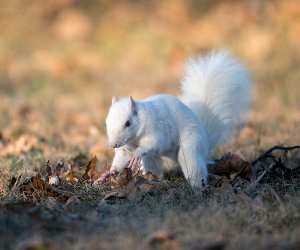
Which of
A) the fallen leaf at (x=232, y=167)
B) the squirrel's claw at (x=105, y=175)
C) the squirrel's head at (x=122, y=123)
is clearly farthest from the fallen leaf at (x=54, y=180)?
the fallen leaf at (x=232, y=167)

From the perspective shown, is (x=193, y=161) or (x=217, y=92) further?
(x=217, y=92)

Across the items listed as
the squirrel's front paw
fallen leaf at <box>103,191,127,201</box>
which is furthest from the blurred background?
fallen leaf at <box>103,191,127,201</box>

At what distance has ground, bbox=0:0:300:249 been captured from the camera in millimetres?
3438

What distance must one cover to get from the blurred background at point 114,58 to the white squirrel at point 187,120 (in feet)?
1.94

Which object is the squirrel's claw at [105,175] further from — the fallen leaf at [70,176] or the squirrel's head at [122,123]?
the squirrel's head at [122,123]

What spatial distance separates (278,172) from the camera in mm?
4898

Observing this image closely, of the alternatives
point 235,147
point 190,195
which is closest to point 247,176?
point 190,195

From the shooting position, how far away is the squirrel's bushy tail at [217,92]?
5.50m

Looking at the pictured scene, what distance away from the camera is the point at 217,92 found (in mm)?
5488

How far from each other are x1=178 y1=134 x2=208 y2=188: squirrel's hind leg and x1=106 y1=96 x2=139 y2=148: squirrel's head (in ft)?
1.30

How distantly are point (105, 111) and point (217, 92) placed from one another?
3.51 metres

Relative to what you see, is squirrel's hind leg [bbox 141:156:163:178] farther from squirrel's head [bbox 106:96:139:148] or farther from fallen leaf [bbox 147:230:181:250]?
fallen leaf [bbox 147:230:181:250]

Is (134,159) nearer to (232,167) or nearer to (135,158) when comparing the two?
(135,158)

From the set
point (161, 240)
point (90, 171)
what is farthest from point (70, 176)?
point (161, 240)
